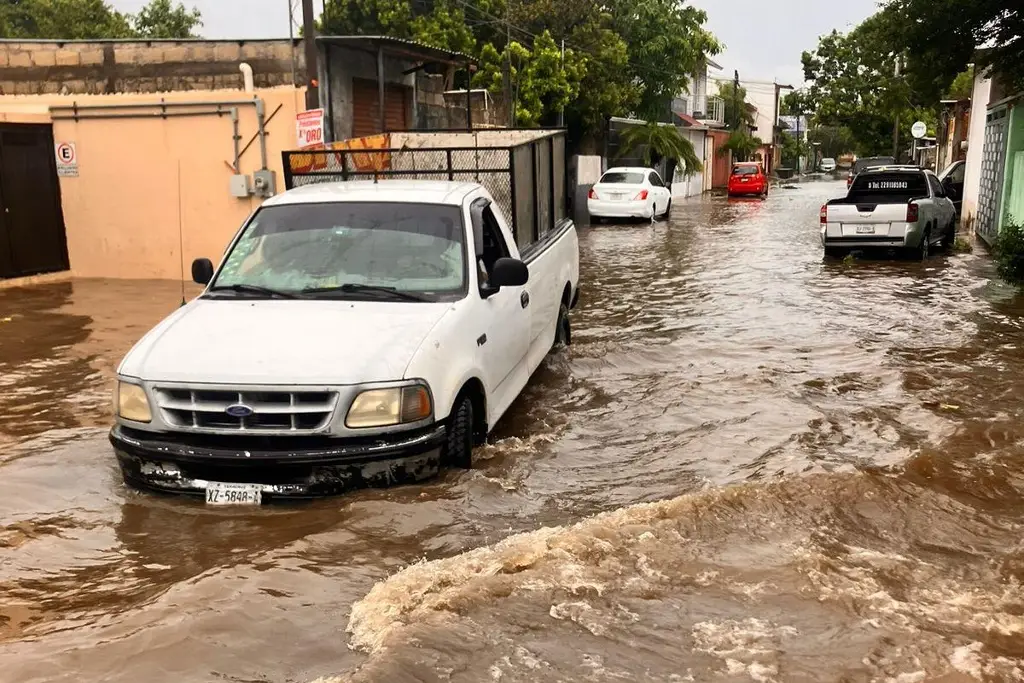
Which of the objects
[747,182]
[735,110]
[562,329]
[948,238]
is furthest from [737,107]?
[562,329]

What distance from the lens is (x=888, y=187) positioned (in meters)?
17.4

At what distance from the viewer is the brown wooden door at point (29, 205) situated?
1380cm

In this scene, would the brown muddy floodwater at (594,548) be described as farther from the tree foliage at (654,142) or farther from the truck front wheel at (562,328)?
the tree foliage at (654,142)

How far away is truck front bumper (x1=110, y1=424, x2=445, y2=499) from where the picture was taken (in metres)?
4.61

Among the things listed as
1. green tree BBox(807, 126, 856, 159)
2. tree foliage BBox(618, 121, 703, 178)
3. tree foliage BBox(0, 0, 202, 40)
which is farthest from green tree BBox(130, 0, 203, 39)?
green tree BBox(807, 126, 856, 159)

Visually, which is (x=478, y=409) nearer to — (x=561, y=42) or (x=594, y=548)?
(x=594, y=548)

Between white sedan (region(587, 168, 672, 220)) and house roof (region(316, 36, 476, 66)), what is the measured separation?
688cm

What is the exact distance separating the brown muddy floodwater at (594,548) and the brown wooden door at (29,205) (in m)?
6.67

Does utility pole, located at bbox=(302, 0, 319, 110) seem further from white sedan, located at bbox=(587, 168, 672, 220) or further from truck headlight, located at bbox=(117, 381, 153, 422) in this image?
white sedan, located at bbox=(587, 168, 672, 220)

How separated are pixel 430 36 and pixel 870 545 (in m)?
24.7

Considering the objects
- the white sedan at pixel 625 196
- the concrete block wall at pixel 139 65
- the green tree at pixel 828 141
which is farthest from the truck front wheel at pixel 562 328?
the green tree at pixel 828 141

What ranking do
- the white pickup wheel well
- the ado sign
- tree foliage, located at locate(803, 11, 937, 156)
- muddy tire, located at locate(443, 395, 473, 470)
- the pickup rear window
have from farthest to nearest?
1. tree foliage, located at locate(803, 11, 937, 156)
2. the pickup rear window
3. the ado sign
4. the white pickup wheel well
5. muddy tire, located at locate(443, 395, 473, 470)

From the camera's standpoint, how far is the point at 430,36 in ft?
88.2

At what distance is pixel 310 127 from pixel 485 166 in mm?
3735
